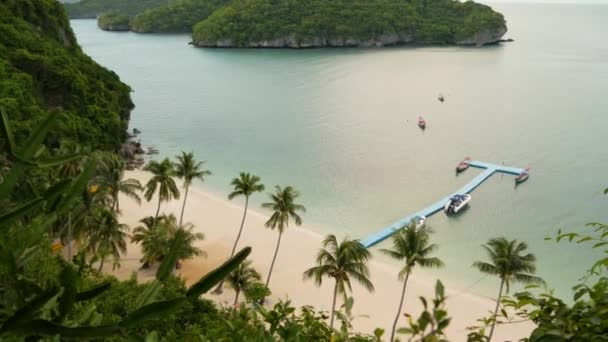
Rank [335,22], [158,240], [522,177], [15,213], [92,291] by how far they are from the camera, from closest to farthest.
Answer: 1. [15,213]
2. [92,291]
3. [158,240]
4. [522,177]
5. [335,22]

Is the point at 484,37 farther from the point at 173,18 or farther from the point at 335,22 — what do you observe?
A: the point at 173,18

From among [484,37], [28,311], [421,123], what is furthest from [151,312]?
[484,37]

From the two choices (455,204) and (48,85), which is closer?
(455,204)

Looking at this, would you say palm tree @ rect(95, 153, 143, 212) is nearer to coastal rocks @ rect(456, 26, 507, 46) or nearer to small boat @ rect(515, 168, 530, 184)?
small boat @ rect(515, 168, 530, 184)

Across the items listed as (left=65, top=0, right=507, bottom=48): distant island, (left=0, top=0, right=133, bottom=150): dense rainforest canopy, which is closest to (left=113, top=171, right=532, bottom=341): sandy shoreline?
(left=0, top=0, right=133, bottom=150): dense rainforest canopy

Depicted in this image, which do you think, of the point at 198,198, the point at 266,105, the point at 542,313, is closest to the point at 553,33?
the point at 266,105

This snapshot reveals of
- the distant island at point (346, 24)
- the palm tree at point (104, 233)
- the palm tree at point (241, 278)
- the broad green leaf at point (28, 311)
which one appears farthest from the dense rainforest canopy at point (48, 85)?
the distant island at point (346, 24)
